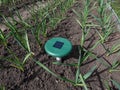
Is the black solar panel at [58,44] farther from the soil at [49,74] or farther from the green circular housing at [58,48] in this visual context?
the soil at [49,74]

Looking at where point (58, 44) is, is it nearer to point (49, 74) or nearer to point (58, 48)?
point (58, 48)

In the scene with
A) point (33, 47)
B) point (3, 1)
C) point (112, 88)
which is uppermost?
point (3, 1)

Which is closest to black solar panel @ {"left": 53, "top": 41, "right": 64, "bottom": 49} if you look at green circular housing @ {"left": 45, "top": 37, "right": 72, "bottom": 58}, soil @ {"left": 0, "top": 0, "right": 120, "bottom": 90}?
green circular housing @ {"left": 45, "top": 37, "right": 72, "bottom": 58}

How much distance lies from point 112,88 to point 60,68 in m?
0.58

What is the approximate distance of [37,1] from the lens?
328cm

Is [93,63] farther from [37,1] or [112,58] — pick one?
[37,1]

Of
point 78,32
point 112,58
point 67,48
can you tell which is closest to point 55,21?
point 78,32

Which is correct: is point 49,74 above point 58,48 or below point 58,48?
below

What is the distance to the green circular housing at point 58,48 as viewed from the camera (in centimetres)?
195

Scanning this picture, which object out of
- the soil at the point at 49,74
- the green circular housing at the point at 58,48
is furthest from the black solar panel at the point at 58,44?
the soil at the point at 49,74

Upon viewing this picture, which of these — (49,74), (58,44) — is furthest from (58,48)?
(49,74)

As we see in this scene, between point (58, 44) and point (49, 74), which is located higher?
point (58, 44)

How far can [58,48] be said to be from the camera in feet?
6.55

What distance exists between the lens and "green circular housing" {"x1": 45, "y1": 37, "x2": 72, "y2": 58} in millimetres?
1948
